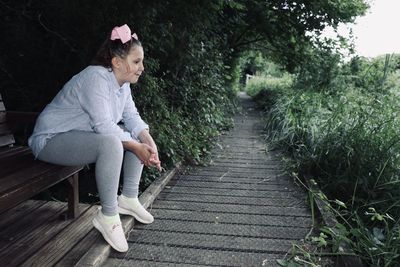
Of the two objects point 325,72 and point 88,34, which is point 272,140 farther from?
point 325,72

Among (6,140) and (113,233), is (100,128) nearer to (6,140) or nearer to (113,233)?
Answer: (113,233)

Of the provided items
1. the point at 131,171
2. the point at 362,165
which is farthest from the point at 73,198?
the point at 362,165

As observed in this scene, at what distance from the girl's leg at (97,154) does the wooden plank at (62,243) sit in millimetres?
308

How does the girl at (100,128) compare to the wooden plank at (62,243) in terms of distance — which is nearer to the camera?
the wooden plank at (62,243)

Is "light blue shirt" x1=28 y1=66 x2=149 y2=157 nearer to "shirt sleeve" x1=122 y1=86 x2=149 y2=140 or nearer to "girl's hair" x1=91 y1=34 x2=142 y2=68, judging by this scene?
"girl's hair" x1=91 y1=34 x2=142 y2=68

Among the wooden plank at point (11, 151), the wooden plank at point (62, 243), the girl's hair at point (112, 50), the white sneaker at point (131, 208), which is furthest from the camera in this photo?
the white sneaker at point (131, 208)

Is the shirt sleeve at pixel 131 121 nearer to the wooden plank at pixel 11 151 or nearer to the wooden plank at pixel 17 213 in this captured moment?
the wooden plank at pixel 11 151

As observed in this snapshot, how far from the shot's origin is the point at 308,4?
952cm

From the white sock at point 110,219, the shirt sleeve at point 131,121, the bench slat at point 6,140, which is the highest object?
the shirt sleeve at point 131,121

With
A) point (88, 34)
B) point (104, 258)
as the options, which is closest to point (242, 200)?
point (104, 258)

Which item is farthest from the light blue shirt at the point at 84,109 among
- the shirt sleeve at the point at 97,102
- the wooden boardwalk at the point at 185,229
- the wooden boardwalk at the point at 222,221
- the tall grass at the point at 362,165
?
the tall grass at the point at 362,165

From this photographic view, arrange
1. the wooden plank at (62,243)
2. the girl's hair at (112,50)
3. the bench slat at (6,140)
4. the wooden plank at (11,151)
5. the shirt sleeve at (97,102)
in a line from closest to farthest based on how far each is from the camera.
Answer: the wooden plank at (62,243) → the shirt sleeve at (97,102) → the girl's hair at (112,50) → the wooden plank at (11,151) → the bench slat at (6,140)

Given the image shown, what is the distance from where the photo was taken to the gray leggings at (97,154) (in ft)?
7.48

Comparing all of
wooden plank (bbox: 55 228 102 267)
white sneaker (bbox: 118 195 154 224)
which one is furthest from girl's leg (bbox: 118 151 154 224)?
wooden plank (bbox: 55 228 102 267)
